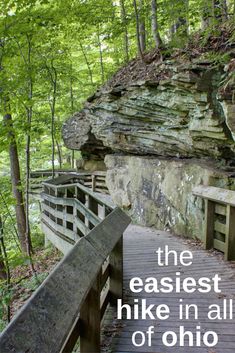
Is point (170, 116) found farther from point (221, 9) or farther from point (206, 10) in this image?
point (221, 9)

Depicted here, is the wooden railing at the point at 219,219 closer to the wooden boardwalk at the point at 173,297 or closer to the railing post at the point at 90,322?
the wooden boardwalk at the point at 173,297

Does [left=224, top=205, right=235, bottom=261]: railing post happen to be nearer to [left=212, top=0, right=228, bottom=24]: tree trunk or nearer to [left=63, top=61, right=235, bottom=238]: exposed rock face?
[left=63, top=61, right=235, bottom=238]: exposed rock face

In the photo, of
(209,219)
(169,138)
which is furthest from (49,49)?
(209,219)

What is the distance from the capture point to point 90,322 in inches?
119

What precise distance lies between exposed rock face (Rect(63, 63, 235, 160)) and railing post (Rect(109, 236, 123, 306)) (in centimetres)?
344

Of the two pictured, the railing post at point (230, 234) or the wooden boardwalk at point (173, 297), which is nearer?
the wooden boardwalk at point (173, 297)

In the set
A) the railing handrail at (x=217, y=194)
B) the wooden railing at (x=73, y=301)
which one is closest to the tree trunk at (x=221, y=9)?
the railing handrail at (x=217, y=194)

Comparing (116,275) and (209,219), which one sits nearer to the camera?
(116,275)

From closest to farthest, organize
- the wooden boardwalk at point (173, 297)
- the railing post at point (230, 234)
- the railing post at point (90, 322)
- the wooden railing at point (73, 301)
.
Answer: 1. the wooden railing at point (73, 301)
2. the railing post at point (90, 322)
3. the wooden boardwalk at point (173, 297)
4. the railing post at point (230, 234)

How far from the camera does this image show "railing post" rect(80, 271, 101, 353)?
9.76 ft

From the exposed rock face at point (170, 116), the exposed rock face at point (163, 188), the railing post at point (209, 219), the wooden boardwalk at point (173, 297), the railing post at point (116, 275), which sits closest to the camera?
the wooden boardwalk at point (173, 297)

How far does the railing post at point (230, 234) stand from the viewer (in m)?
6.39

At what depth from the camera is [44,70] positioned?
13430mm

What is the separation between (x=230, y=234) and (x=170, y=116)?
3981 millimetres
